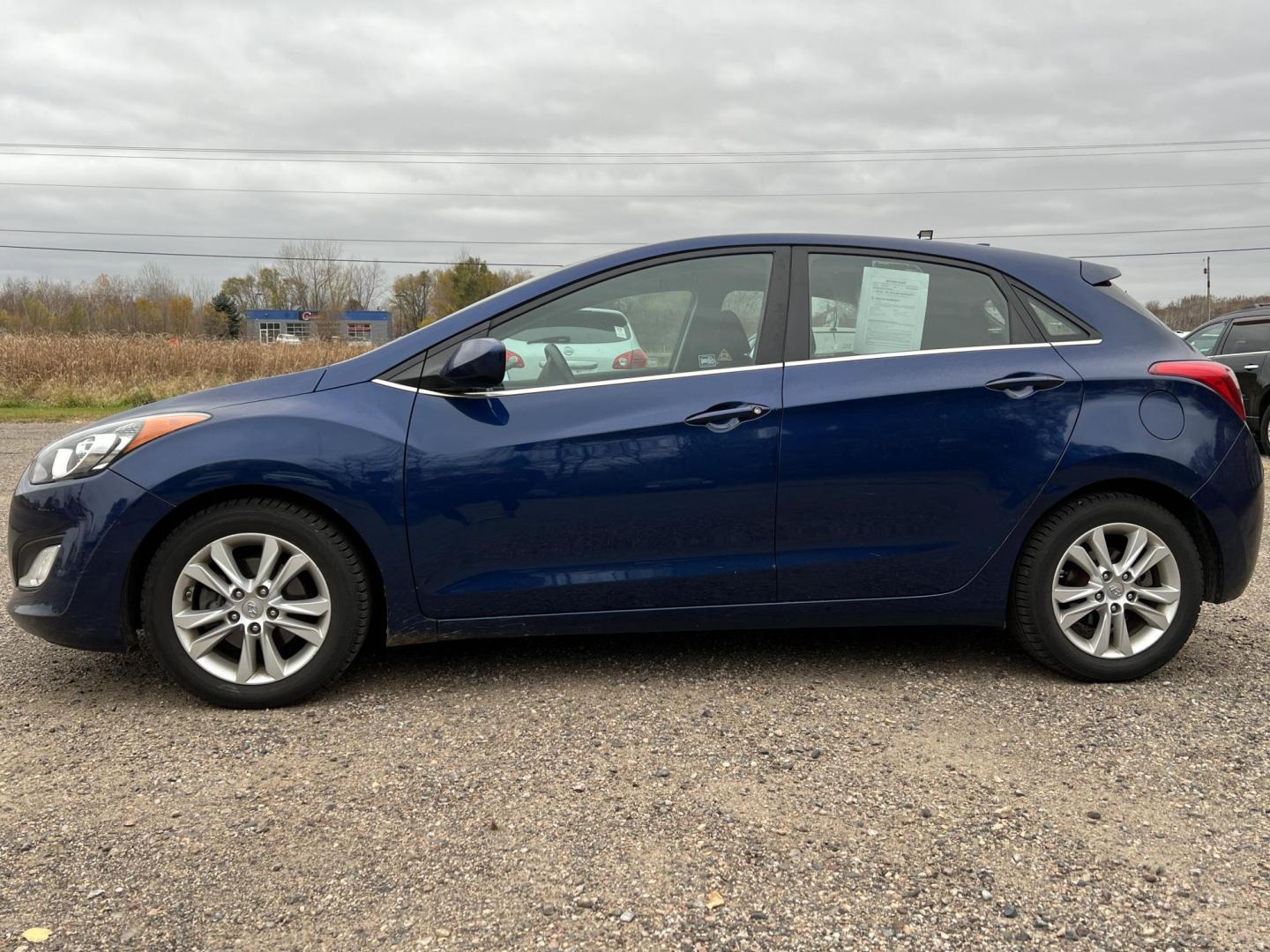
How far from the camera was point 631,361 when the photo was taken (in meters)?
3.63

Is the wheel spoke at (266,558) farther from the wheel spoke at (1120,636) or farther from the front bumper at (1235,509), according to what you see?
the front bumper at (1235,509)

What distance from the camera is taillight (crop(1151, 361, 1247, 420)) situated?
373 centimetres

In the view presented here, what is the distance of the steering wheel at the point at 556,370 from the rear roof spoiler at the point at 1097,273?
2.02 metres

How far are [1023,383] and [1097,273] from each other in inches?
26.1

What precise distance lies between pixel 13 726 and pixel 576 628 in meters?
1.91

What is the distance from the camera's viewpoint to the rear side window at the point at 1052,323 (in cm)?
379

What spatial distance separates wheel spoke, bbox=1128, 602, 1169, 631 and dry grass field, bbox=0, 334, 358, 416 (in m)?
18.5

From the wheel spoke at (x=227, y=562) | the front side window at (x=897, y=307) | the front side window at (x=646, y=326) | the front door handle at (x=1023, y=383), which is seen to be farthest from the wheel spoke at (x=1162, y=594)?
the wheel spoke at (x=227, y=562)

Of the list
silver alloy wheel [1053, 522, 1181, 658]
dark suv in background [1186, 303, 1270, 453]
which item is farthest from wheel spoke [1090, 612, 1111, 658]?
dark suv in background [1186, 303, 1270, 453]

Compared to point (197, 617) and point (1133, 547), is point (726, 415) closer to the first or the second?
point (1133, 547)

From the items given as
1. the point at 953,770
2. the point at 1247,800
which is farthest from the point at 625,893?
the point at 1247,800

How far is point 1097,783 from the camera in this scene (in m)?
2.95

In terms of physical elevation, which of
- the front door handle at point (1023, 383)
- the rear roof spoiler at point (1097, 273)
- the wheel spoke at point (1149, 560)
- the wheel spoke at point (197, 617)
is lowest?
the wheel spoke at point (197, 617)

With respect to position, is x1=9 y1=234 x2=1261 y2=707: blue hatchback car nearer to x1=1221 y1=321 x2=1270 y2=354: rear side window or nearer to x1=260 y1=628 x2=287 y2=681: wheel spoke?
x1=260 y1=628 x2=287 y2=681: wheel spoke
